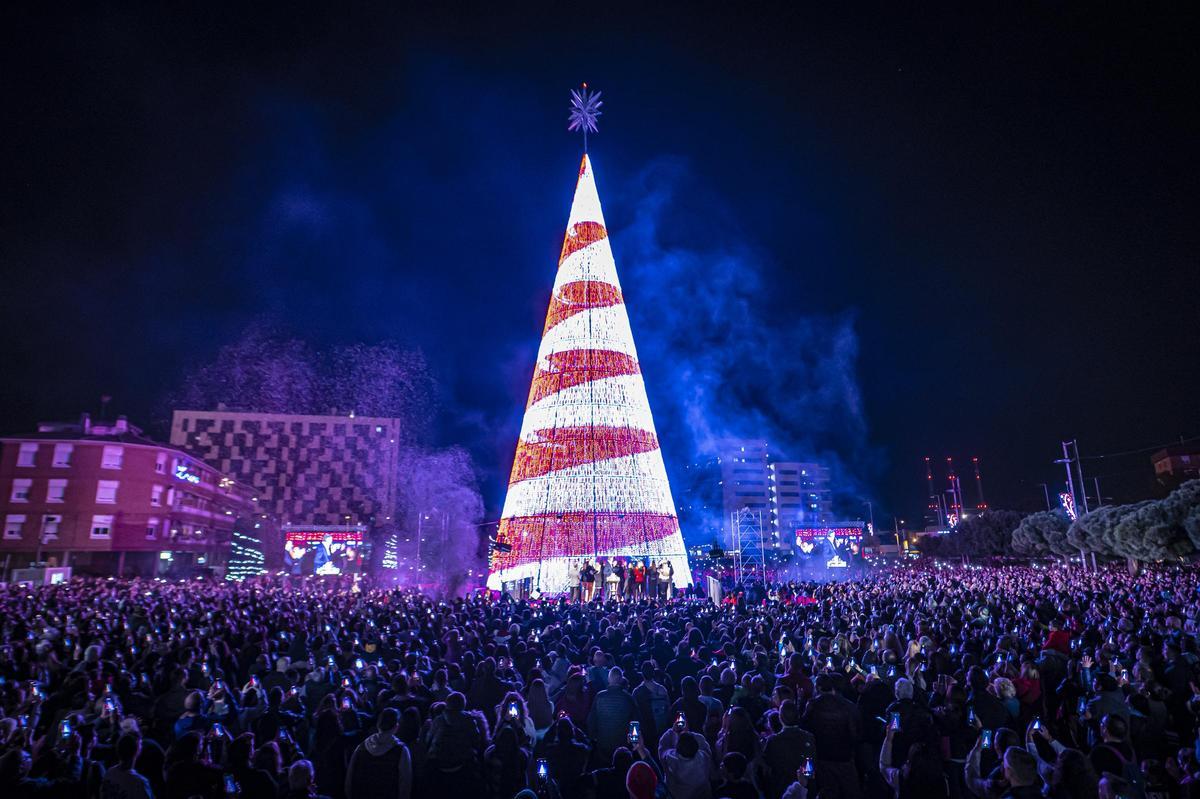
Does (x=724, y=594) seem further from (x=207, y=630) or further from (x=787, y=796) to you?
(x=787, y=796)

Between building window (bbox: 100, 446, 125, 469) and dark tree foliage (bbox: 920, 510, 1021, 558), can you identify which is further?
dark tree foliage (bbox: 920, 510, 1021, 558)

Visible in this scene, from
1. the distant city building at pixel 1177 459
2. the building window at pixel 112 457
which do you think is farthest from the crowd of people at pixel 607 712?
the distant city building at pixel 1177 459

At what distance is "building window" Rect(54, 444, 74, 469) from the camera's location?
47.7m

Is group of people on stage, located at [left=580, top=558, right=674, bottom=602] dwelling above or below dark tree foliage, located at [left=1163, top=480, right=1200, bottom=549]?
below

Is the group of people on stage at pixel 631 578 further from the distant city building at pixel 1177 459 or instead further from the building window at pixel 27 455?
the distant city building at pixel 1177 459

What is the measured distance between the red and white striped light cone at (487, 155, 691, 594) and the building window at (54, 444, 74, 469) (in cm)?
3898

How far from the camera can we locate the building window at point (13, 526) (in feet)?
→ 150

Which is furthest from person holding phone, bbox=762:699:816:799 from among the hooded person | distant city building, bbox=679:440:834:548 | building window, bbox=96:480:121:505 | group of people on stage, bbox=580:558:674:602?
distant city building, bbox=679:440:834:548

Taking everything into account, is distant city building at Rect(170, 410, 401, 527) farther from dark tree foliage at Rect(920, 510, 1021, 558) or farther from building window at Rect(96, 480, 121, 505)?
dark tree foliage at Rect(920, 510, 1021, 558)

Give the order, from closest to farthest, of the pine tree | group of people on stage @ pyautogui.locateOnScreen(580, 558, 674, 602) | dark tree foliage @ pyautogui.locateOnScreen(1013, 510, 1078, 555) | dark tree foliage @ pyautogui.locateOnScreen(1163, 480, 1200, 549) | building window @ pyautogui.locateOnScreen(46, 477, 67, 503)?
group of people on stage @ pyautogui.locateOnScreen(580, 558, 674, 602)
dark tree foliage @ pyautogui.locateOnScreen(1163, 480, 1200, 549)
building window @ pyautogui.locateOnScreen(46, 477, 67, 503)
dark tree foliage @ pyautogui.locateOnScreen(1013, 510, 1078, 555)
the pine tree

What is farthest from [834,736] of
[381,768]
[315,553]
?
[315,553]

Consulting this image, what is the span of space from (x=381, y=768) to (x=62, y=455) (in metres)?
55.3

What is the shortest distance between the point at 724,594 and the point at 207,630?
18.7 meters

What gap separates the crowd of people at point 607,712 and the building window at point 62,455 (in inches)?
1541
